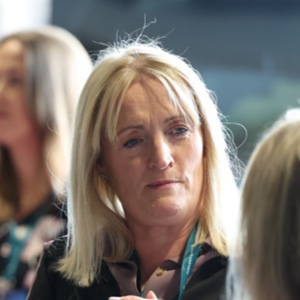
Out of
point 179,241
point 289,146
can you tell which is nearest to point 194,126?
point 179,241

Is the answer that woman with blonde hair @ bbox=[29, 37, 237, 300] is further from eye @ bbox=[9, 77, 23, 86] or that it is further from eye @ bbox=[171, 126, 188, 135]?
eye @ bbox=[9, 77, 23, 86]

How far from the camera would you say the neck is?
5.97ft

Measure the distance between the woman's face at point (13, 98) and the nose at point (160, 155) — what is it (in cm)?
107

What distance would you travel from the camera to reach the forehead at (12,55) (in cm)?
281

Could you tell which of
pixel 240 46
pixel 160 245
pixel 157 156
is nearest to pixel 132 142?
pixel 157 156

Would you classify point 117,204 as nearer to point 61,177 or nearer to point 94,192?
point 94,192

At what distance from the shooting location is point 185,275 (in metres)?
1.73

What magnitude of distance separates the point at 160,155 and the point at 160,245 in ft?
0.69

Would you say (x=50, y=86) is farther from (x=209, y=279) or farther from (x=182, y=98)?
(x=209, y=279)

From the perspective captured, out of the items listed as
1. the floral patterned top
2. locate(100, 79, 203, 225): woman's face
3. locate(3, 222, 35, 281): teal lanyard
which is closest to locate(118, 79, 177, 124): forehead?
locate(100, 79, 203, 225): woman's face

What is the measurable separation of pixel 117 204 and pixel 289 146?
0.75 meters

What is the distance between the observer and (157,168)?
177 cm

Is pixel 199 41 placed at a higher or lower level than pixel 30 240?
higher

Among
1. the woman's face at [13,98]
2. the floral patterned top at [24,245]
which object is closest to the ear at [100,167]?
the floral patterned top at [24,245]
